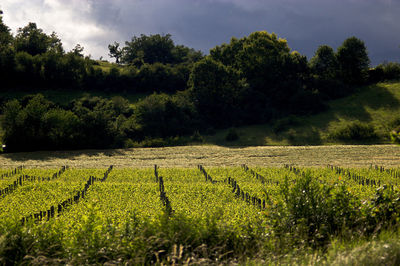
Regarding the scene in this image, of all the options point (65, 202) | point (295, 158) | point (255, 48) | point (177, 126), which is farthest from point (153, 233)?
point (255, 48)

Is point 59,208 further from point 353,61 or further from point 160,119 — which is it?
point 353,61

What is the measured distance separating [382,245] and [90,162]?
25.6m

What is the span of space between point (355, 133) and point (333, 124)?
4.14m

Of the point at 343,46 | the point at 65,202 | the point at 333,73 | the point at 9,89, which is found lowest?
the point at 65,202

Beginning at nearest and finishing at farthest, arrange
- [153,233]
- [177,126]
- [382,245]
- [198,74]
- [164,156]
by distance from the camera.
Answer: [382,245], [153,233], [164,156], [177,126], [198,74]

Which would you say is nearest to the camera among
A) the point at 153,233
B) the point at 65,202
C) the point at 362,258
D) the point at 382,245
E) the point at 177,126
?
the point at 362,258

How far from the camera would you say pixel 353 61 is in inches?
2148

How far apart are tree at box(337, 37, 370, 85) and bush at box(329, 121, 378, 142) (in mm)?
17282

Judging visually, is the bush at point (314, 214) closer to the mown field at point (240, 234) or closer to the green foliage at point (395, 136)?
the mown field at point (240, 234)

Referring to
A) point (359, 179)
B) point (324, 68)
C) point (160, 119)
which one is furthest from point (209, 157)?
point (324, 68)

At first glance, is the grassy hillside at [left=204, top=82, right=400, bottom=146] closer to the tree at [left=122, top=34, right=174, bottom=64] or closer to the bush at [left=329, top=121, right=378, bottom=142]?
the bush at [left=329, top=121, right=378, bottom=142]

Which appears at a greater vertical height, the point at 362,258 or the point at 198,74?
the point at 198,74

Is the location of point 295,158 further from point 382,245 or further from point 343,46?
point 343,46

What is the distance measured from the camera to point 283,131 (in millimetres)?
42812
